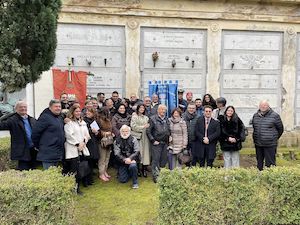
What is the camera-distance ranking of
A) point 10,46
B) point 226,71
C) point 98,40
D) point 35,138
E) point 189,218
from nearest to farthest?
point 189,218 < point 10,46 < point 35,138 < point 98,40 < point 226,71

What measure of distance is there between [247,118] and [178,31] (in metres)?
3.49

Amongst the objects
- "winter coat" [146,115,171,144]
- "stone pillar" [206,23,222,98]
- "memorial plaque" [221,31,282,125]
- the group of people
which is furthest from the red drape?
"memorial plaque" [221,31,282,125]

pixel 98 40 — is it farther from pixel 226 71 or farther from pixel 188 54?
pixel 226 71

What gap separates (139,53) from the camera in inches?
399

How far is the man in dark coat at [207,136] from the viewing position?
21.9 ft

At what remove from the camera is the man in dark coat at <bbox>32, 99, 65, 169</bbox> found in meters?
5.45

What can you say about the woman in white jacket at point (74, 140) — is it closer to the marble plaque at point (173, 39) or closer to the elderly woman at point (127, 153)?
the elderly woman at point (127, 153)

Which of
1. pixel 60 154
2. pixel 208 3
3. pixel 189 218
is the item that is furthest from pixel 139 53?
pixel 189 218

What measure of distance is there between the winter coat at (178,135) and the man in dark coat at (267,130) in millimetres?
1403

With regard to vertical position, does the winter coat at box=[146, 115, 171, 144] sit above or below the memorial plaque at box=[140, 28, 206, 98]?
below

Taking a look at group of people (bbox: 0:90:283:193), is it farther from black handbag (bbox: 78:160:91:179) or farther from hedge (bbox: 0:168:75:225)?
hedge (bbox: 0:168:75:225)

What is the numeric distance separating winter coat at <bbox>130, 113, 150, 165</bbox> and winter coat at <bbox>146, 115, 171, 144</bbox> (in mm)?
175

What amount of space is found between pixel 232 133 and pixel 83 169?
2817 mm

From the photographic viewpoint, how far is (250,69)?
428 inches
